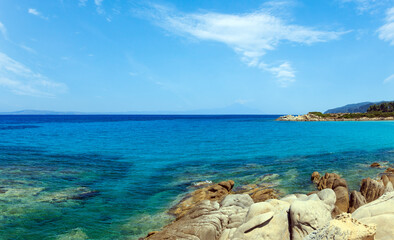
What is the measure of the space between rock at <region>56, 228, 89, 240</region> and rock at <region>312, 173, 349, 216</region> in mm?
14005

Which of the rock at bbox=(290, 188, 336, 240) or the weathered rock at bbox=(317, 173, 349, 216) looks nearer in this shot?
the rock at bbox=(290, 188, 336, 240)

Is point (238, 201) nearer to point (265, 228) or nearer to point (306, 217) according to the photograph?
point (265, 228)

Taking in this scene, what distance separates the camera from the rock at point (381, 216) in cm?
798

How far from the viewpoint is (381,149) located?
42000 millimetres

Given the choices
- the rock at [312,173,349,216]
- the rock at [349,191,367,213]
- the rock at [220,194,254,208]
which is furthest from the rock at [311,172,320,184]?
the rock at [220,194,254,208]

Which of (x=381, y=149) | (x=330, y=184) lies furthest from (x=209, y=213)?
(x=381, y=149)

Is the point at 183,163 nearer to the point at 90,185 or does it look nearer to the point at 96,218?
the point at 90,185

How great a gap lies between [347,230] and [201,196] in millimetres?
13281

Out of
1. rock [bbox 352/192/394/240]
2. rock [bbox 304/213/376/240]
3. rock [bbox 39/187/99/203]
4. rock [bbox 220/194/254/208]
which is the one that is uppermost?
rock [bbox 304/213/376/240]

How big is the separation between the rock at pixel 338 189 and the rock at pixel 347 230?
738 cm

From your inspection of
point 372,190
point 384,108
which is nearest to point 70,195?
point 372,190

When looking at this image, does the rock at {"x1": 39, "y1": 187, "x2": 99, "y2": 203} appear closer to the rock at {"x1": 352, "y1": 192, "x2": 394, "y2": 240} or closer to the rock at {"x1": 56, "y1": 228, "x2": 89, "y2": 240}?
the rock at {"x1": 56, "y1": 228, "x2": 89, "y2": 240}

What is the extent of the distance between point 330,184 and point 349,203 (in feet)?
12.6

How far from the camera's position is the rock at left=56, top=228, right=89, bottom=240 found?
14.0 metres
